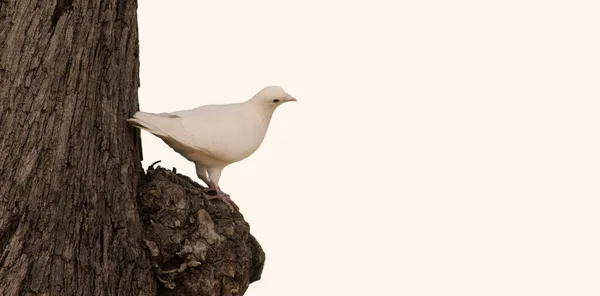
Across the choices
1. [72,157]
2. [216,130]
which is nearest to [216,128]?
[216,130]

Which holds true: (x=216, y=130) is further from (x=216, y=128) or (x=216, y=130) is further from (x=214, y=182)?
(x=214, y=182)

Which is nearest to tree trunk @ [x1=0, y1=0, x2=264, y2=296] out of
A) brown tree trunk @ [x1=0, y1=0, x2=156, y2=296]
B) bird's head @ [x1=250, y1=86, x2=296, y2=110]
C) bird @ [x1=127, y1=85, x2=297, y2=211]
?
brown tree trunk @ [x1=0, y1=0, x2=156, y2=296]

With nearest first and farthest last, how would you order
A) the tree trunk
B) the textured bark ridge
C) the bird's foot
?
the tree trunk < the textured bark ridge < the bird's foot

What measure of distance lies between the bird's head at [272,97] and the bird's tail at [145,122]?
0.42 meters

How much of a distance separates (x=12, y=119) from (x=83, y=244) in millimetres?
463

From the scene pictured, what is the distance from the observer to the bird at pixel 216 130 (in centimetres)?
282

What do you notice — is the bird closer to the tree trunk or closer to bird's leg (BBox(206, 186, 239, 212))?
bird's leg (BBox(206, 186, 239, 212))

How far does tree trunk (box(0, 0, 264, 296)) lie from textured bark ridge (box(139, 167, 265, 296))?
0.4 inches

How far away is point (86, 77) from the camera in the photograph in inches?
102

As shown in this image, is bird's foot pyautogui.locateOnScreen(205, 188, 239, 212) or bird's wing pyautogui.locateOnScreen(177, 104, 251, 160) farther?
bird's foot pyautogui.locateOnScreen(205, 188, 239, 212)

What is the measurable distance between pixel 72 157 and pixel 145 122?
314 mm

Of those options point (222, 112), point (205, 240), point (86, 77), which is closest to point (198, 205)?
point (205, 240)

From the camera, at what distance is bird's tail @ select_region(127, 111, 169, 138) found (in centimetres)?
278

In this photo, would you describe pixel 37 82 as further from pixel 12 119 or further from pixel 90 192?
pixel 90 192
